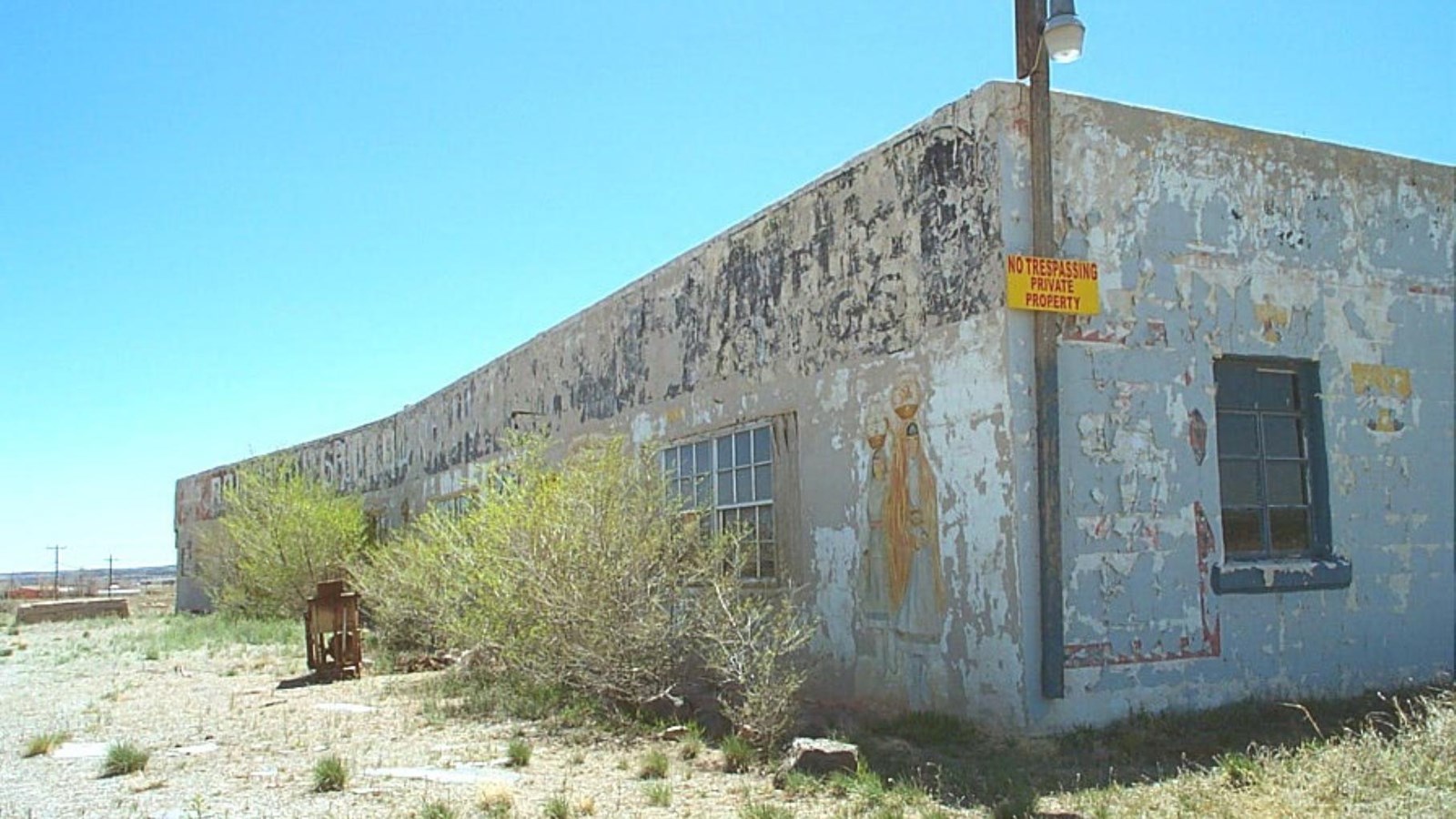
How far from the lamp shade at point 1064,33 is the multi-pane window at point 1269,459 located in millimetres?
2702

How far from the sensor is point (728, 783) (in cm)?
713

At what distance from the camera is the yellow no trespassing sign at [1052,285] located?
8062 mm

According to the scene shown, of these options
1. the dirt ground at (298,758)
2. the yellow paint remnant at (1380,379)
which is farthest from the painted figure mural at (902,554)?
the yellow paint remnant at (1380,379)

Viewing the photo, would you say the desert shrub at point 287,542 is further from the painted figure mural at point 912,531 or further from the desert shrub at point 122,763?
the painted figure mural at point 912,531

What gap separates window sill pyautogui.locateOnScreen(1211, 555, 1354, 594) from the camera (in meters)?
8.57

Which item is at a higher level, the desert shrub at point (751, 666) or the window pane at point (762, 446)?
the window pane at point (762, 446)

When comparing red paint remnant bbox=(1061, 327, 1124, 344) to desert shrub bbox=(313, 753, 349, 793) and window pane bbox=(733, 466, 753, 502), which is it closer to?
window pane bbox=(733, 466, 753, 502)

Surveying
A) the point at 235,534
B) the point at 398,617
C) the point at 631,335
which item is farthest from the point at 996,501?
the point at 235,534

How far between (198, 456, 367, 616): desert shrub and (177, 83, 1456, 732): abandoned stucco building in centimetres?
1312

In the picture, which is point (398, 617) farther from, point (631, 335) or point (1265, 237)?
point (1265, 237)

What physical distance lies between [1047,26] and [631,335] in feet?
23.9

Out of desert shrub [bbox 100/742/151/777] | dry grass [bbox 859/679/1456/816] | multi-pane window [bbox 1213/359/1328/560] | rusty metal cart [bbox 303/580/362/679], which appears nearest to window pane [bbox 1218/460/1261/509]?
multi-pane window [bbox 1213/359/1328/560]

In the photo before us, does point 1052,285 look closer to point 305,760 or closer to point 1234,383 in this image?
point 1234,383

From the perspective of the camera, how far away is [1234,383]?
9062 millimetres
